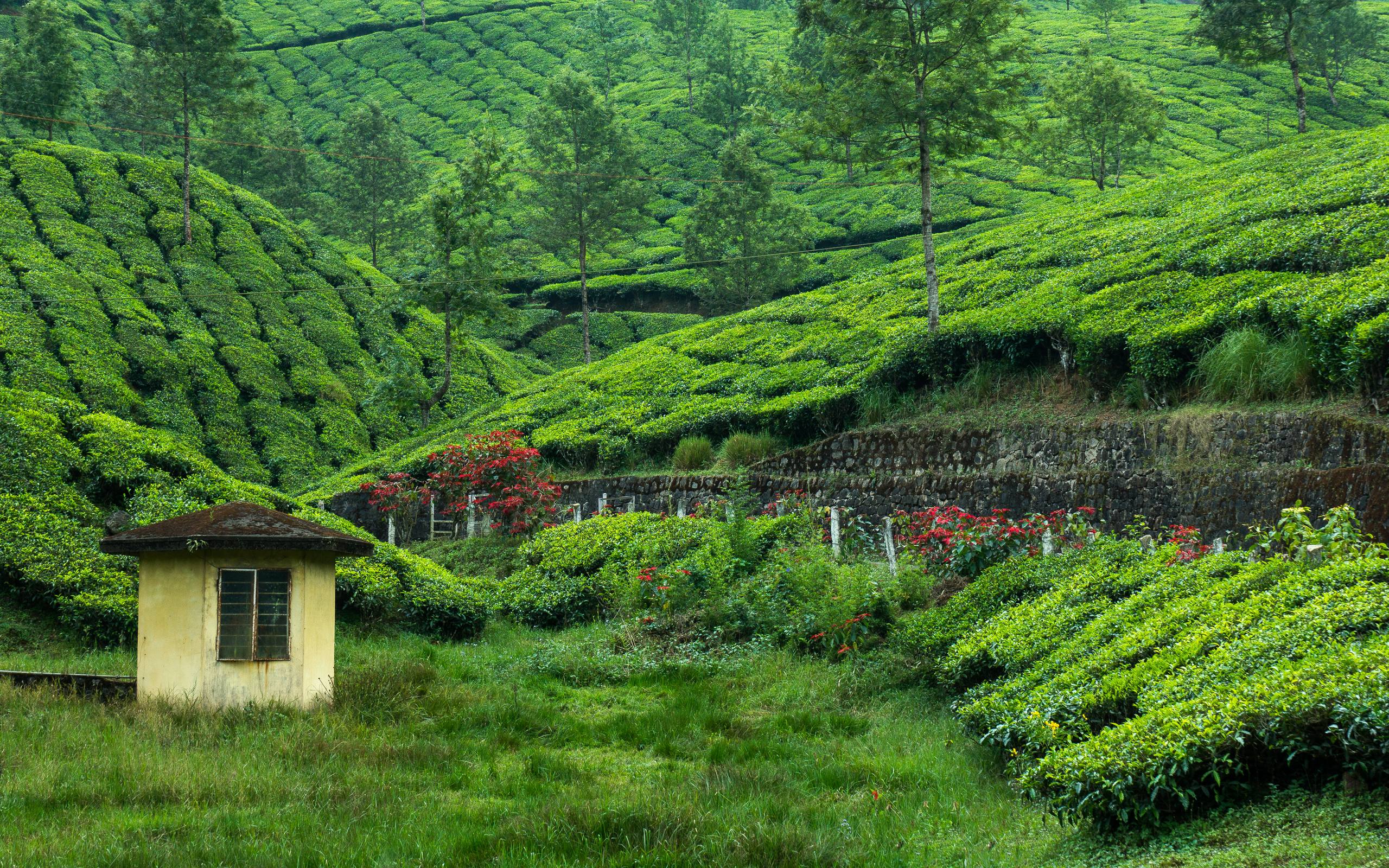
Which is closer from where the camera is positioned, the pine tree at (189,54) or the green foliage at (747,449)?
the green foliage at (747,449)

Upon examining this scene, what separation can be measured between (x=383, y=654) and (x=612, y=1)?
123808mm

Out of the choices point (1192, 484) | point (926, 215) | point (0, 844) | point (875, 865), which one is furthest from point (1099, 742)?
point (926, 215)

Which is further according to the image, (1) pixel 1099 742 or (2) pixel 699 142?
(2) pixel 699 142

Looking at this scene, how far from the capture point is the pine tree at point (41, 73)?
47.0 metres

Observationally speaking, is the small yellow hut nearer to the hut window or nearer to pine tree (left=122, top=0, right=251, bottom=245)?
the hut window

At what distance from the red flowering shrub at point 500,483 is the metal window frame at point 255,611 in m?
11.3

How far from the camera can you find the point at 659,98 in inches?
3396

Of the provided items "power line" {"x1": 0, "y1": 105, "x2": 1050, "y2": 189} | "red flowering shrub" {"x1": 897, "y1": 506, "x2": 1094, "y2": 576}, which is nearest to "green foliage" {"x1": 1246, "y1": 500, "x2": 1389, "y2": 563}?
"red flowering shrub" {"x1": 897, "y1": 506, "x2": 1094, "y2": 576}

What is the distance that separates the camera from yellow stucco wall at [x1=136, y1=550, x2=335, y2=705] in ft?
32.7

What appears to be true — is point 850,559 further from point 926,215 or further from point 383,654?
point 926,215

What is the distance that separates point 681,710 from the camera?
1048 centimetres

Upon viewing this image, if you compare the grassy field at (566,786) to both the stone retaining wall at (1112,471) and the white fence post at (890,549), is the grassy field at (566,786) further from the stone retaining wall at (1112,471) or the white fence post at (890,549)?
the stone retaining wall at (1112,471)

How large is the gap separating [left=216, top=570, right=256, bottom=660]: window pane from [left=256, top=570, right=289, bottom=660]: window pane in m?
0.07

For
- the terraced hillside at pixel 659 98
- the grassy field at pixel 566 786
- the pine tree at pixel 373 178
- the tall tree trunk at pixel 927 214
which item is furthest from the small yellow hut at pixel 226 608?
the pine tree at pixel 373 178
